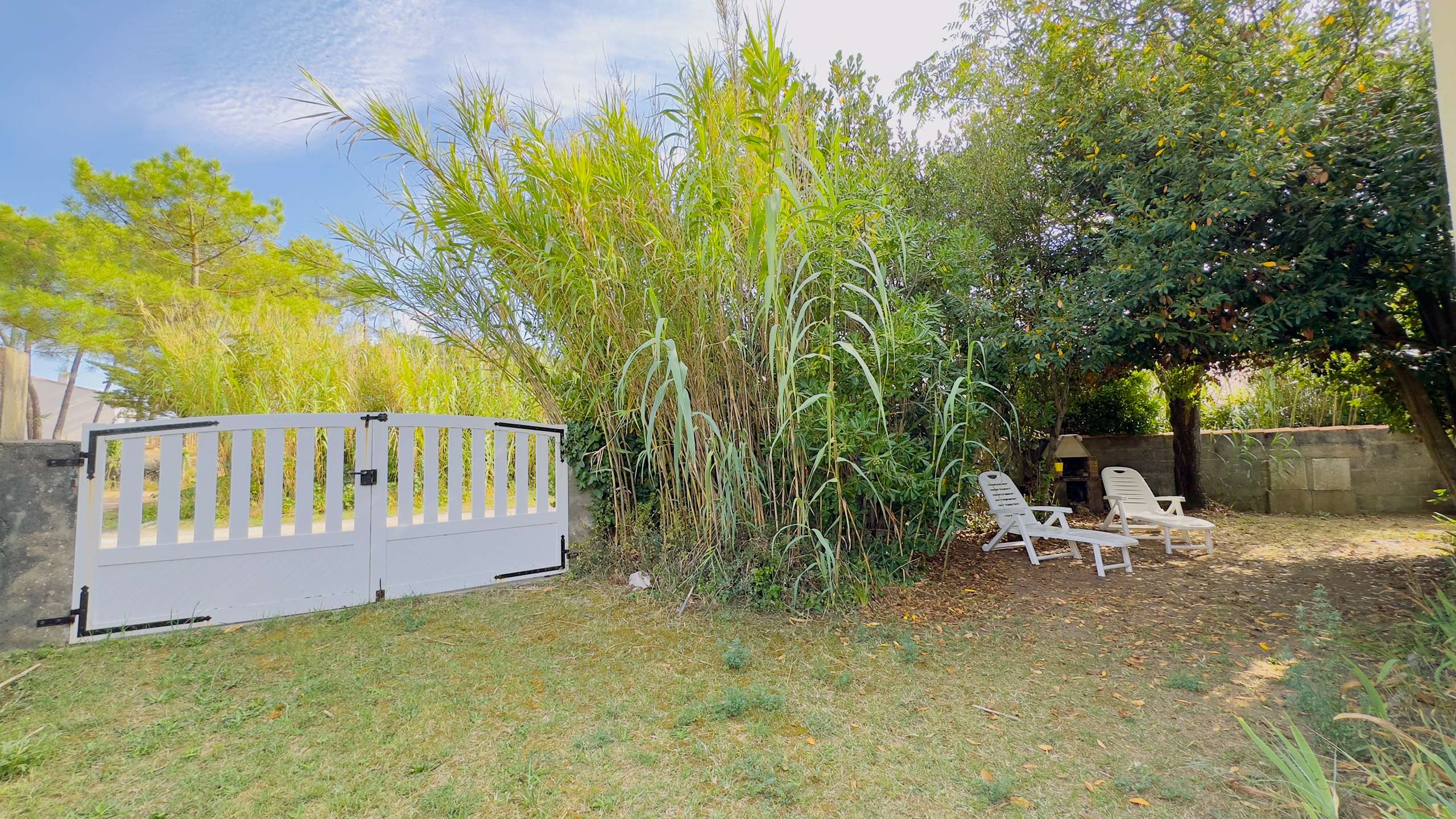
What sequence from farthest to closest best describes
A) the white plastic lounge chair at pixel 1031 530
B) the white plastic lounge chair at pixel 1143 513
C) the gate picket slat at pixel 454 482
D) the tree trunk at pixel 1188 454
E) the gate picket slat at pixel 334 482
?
1. the tree trunk at pixel 1188 454
2. the white plastic lounge chair at pixel 1143 513
3. the white plastic lounge chair at pixel 1031 530
4. the gate picket slat at pixel 454 482
5. the gate picket slat at pixel 334 482

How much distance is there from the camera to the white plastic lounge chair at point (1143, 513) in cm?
480

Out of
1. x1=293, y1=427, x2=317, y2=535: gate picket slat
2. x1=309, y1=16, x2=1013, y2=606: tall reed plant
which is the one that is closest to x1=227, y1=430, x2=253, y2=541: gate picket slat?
x1=293, y1=427, x2=317, y2=535: gate picket slat

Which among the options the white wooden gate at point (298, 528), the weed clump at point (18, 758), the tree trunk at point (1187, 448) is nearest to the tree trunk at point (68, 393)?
the white wooden gate at point (298, 528)

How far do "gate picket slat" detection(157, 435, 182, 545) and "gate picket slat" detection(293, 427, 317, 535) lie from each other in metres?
0.50

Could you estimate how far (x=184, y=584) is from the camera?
121 inches

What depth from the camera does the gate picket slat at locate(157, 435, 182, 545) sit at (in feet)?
9.93

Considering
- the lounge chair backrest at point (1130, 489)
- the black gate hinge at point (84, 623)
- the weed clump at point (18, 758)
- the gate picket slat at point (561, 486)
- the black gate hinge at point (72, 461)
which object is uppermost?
the black gate hinge at point (72, 461)

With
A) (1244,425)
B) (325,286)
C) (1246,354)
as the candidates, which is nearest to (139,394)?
(325,286)

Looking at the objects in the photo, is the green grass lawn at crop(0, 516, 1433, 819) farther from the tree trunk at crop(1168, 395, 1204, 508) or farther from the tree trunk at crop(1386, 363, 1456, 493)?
the tree trunk at crop(1168, 395, 1204, 508)

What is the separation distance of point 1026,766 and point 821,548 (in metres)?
1.49

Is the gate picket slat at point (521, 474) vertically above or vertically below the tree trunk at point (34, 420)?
below

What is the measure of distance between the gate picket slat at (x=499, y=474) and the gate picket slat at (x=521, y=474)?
86 millimetres

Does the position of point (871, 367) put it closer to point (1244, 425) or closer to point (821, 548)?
point (821, 548)

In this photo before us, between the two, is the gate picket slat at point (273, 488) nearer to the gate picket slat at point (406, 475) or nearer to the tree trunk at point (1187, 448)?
the gate picket slat at point (406, 475)
